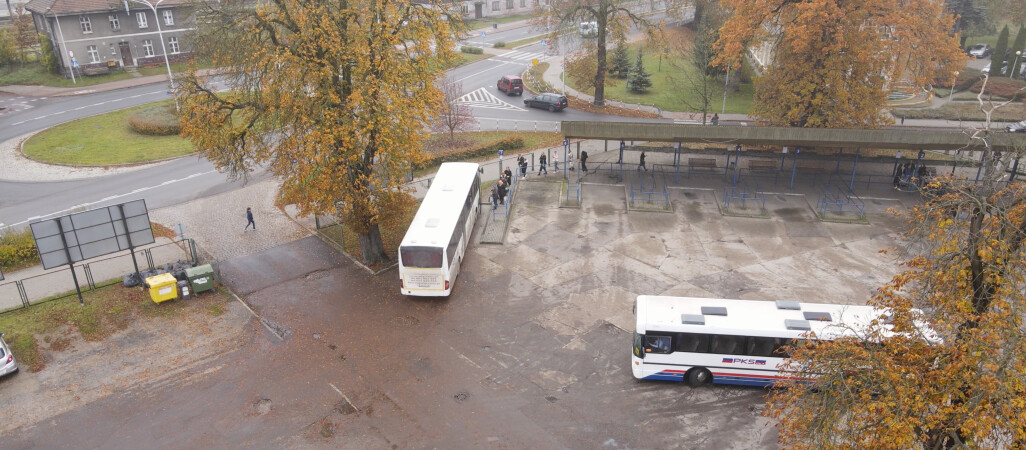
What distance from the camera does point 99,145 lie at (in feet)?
138

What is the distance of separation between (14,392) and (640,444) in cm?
1779

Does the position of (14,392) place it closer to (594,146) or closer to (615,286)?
(615,286)

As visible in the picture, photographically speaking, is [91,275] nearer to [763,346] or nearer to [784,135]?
[763,346]

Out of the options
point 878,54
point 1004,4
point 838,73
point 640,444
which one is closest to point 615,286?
point 640,444

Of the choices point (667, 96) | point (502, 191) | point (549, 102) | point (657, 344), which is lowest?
point (657, 344)

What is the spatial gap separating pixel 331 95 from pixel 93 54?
48314 millimetres

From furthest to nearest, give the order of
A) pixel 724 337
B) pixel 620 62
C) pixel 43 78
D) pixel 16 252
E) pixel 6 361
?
pixel 43 78 < pixel 620 62 < pixel 16 252 < pixel 6 361 < pixel 724 337

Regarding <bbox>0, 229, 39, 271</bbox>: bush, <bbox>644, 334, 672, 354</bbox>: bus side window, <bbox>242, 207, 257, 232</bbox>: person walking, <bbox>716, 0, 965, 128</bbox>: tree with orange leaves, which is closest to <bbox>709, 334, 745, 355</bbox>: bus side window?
<bbox>644, 334, 672, 354</bbox>: bus side window

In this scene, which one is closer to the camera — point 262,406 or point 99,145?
point 262,406

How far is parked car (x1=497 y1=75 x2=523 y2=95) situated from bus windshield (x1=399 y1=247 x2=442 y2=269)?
3413 cm

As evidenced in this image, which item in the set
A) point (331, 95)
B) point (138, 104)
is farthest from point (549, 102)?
point (138, 104)

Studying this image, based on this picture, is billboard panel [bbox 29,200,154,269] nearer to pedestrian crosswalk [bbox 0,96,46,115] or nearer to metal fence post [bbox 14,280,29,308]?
metal fence post [bbox 14,280,29,308]

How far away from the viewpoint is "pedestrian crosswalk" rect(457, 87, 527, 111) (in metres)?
51.7

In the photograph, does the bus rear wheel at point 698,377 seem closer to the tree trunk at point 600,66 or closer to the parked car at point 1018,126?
the tree trunk at point 600,66
